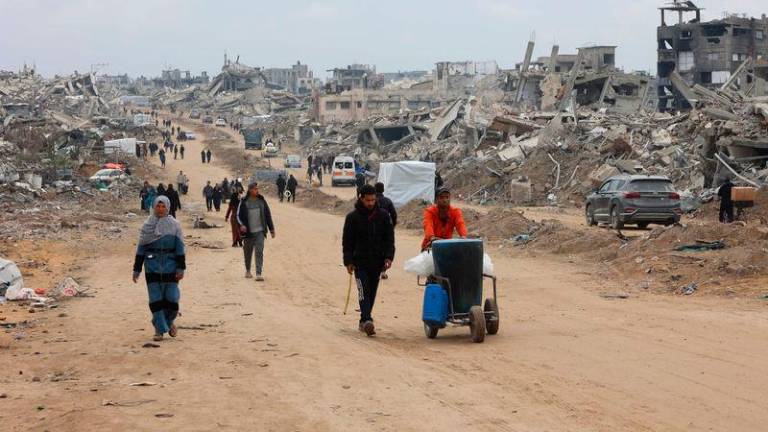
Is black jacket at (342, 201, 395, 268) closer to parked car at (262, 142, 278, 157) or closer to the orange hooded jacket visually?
the orange hooded jacket

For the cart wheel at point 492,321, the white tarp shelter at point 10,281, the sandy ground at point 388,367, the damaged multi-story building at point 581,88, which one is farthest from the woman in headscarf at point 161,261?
the damaged multi-story building at point 581,88

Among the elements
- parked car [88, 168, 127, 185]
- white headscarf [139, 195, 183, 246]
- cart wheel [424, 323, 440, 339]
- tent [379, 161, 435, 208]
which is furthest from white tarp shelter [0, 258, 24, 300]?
parked car [88, 168, 127, 185]

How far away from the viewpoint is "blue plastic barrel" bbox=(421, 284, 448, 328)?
1106 cm

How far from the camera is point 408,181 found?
39750 millimetres

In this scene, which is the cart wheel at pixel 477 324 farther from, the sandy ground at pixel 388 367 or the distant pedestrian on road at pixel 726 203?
the distant pedestrian on road at pixel 726 203

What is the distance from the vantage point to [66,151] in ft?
201

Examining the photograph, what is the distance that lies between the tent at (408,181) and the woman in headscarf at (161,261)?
28.0 metres

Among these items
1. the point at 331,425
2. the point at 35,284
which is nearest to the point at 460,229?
the point at 331,425

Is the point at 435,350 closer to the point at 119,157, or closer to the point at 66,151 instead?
the point at 66,151

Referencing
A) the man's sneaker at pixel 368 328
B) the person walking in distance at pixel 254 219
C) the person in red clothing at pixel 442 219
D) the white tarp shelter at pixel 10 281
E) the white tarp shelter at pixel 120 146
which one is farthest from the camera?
the white tarp shelter at pixel 120 146

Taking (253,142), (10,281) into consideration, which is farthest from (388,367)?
(253,142)

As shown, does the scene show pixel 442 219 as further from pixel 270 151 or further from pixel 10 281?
pixel 270 151

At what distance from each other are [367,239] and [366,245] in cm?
7

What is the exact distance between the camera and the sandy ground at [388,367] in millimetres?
7258
